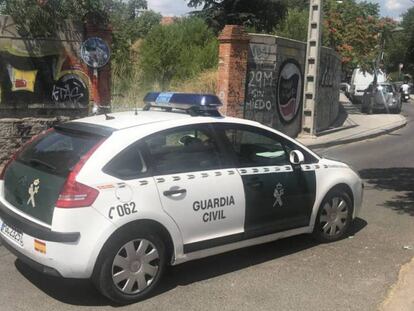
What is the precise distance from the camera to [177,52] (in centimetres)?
2330

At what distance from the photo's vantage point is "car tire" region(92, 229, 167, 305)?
4.30 m

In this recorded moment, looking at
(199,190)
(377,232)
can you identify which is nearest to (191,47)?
(377,232)

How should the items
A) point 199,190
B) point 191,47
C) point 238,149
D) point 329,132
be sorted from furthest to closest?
point 191,47 → point 329,132 → point 238,149 → point 199,190

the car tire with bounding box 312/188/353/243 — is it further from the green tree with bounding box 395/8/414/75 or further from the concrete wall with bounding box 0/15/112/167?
the green tree with bounding box 395/8/414/75

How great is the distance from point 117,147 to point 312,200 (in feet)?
7.54

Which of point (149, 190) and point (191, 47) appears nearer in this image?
point (149, 190)

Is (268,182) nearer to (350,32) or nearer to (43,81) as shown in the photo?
(43,81)

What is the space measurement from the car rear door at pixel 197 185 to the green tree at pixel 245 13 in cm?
3076

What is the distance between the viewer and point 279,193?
548cm

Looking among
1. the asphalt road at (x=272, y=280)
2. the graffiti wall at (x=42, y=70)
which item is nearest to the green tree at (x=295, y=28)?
the graffiti wall at (x=42, y=70)

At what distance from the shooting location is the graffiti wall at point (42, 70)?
1028cm

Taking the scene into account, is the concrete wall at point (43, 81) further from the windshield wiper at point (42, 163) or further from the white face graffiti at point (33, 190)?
the white face graffiti at point (33, 190)

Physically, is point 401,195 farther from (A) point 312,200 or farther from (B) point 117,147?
(B) point 117,147

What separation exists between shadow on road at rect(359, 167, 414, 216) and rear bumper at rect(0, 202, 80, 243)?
5.06 m
